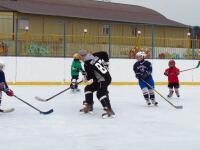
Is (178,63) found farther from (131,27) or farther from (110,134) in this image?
(110,134)

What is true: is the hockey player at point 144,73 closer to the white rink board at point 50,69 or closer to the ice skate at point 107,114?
the ice skate at point 107,114

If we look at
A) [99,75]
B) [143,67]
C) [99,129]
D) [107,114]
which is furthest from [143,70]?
[99,129]

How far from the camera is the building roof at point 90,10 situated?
25844 mm

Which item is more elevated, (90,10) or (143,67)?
(90,10)

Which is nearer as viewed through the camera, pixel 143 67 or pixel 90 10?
pixel 143 67

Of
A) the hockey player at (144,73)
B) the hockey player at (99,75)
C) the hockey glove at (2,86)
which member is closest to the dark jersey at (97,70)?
the hockey player at (99,75)

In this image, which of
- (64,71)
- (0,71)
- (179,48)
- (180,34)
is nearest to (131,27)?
(179,48)

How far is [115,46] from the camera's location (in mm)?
16906

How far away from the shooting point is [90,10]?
1185 inches

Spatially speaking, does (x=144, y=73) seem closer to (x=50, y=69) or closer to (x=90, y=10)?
(x=50, y=69)

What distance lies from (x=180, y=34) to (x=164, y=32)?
3297mm

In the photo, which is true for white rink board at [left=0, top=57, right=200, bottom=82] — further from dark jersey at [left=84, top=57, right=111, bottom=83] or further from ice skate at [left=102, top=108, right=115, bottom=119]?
ice skate at [left=102, top=108, right=115, bottom=119]

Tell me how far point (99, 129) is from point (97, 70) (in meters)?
1.26

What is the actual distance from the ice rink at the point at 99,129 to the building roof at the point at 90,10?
16.9 metres
